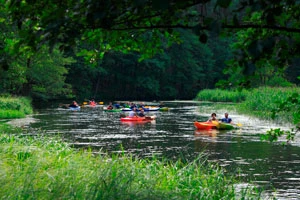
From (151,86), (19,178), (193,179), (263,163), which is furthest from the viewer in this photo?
(151,86)

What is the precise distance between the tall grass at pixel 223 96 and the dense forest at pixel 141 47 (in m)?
5.77

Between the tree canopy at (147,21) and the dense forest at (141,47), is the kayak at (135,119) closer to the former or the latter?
the dense forest at (141,47)

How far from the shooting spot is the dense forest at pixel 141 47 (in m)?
3.38

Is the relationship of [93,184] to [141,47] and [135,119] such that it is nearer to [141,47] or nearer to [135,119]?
[141,47]

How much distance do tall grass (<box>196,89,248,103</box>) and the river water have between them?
65.7 feet

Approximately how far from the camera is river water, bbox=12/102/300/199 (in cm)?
1230

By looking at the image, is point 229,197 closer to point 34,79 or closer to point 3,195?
point 3,195

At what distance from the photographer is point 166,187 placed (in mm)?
7414

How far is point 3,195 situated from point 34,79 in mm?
40866

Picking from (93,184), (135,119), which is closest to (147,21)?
(93,184)

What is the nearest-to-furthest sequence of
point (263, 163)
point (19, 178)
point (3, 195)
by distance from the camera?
point (3, 195) → point (19, 178) → point (263, 163)

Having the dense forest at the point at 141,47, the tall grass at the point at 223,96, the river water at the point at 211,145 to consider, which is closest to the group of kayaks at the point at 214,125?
the river water at the point at 211,145

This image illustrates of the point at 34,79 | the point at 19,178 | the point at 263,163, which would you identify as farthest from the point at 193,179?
the point at 34,79

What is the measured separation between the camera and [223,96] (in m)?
52.3
